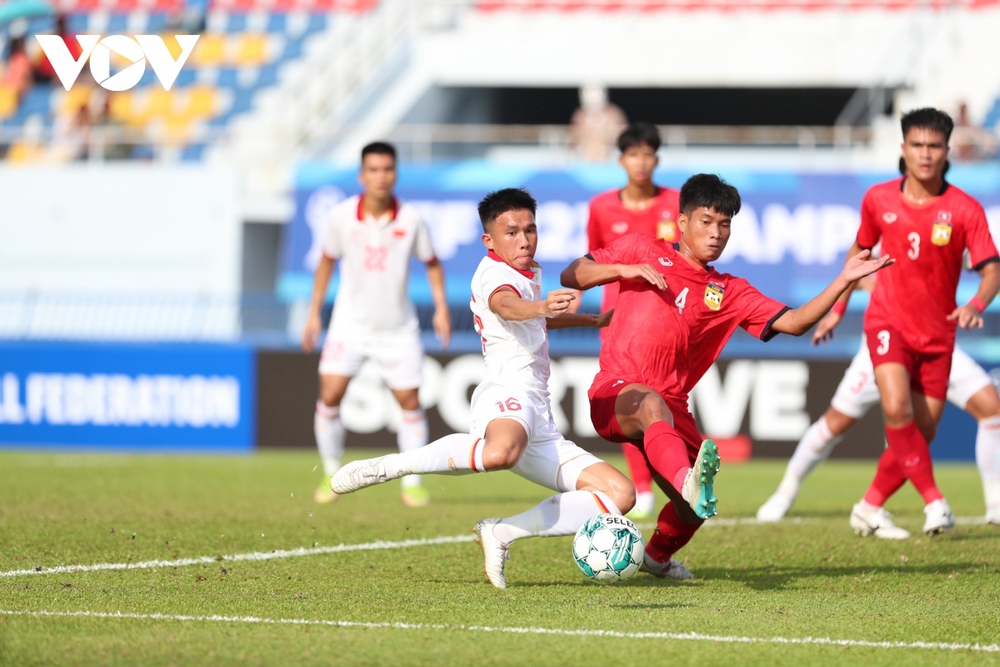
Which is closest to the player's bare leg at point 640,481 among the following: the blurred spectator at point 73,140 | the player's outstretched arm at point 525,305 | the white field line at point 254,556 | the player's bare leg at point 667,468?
the white field line at point 254,556

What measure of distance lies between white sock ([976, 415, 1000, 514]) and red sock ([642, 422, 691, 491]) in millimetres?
3318

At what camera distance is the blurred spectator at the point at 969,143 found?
60.2ft

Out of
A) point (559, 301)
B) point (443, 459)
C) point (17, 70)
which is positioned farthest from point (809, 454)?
point (17, 70)

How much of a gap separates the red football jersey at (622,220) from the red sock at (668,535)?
9.14 feet

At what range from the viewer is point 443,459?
19.9 ft

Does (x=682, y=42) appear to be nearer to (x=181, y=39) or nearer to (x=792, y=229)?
(x=792, y=229)

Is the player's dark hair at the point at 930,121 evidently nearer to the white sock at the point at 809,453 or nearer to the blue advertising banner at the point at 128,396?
the white sock at the point at 809,453

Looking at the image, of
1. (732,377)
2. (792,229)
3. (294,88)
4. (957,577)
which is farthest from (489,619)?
(294,88)

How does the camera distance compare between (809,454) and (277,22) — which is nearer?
(809,454)

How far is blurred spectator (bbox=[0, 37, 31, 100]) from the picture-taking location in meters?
24.6

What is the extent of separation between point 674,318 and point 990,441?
315cm

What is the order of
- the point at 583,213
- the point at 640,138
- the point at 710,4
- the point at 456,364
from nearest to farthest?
the point at 640,138 → the point at 456,364 → the point at 583,213 → the point at 710,4

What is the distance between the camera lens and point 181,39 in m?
7.55

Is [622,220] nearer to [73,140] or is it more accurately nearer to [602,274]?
[602,274]
